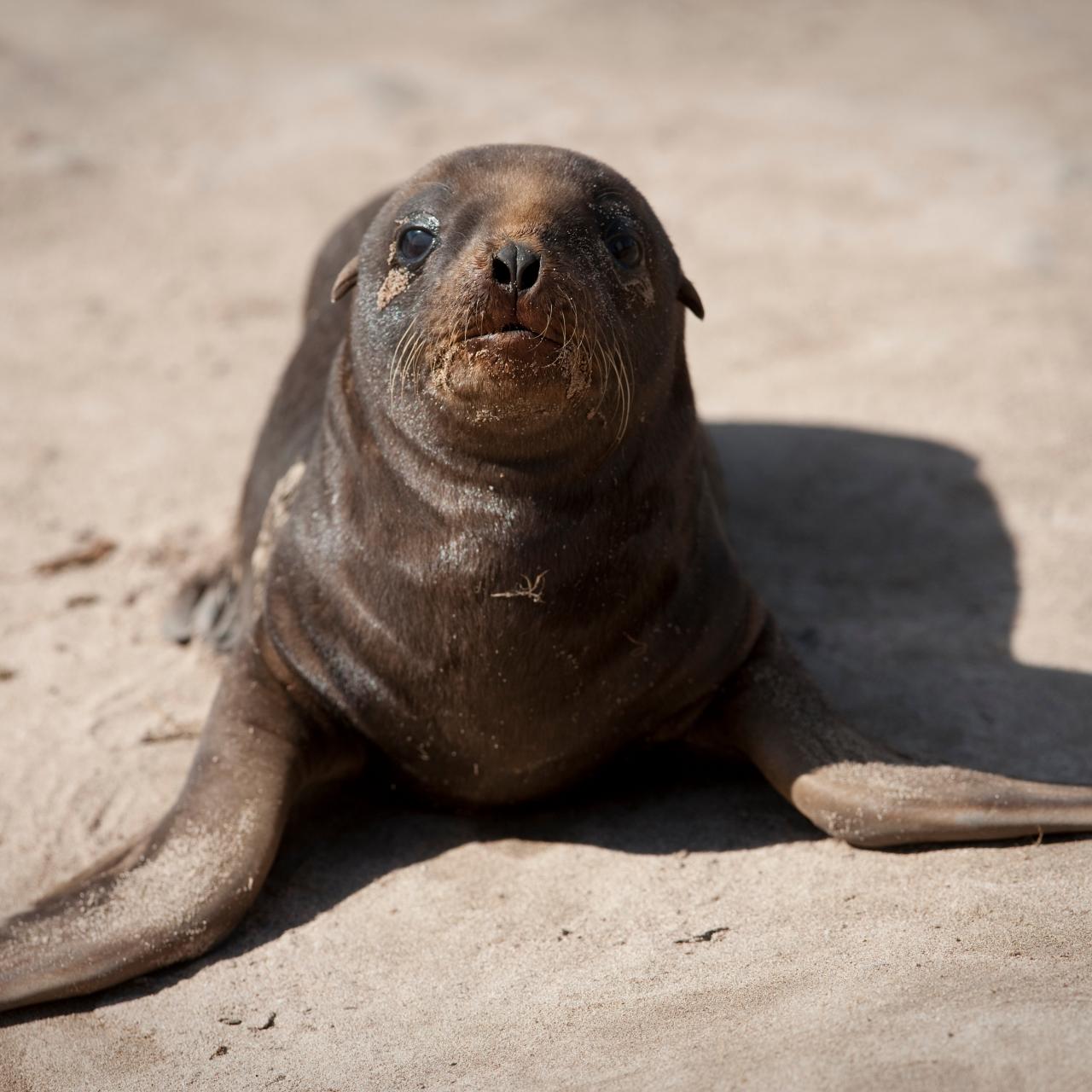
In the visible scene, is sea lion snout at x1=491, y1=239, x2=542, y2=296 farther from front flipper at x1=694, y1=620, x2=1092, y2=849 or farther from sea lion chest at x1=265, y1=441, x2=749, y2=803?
front flipper at x1=694, y1=620, x2=1092, y2=849

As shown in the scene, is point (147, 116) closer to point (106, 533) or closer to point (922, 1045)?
point (106, 533)

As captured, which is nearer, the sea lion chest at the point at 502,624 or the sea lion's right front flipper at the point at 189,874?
the sea lion's right front flipper at the point at 189,874

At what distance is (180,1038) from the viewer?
12.0 ft

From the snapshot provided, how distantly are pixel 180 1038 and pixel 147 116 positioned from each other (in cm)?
797

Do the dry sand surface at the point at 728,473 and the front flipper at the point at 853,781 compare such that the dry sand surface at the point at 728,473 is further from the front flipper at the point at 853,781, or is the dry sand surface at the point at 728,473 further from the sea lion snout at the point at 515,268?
the sea lion snout at the point at 515,268

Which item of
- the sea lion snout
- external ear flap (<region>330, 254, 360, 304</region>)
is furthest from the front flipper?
external ear flap (<region>330, 254, 360, 304</region>)

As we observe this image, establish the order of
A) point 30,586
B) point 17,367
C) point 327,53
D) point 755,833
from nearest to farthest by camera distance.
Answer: point 755,833, point 30,586, point 17,367, point 327,53

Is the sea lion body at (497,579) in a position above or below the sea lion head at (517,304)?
below

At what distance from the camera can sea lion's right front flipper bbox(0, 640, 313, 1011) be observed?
3811mm

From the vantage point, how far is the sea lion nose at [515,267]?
3.61 m

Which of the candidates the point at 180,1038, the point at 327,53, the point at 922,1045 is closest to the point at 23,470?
the point at 180,1038

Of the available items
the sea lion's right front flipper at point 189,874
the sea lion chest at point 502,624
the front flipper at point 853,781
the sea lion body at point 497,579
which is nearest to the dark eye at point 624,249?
the sea lion body at point 497,579

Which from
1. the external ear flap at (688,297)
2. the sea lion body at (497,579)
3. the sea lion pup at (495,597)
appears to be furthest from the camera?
the external ear flap at (688,297)

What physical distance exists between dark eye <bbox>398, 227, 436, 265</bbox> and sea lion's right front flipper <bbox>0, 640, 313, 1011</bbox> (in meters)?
1.16
